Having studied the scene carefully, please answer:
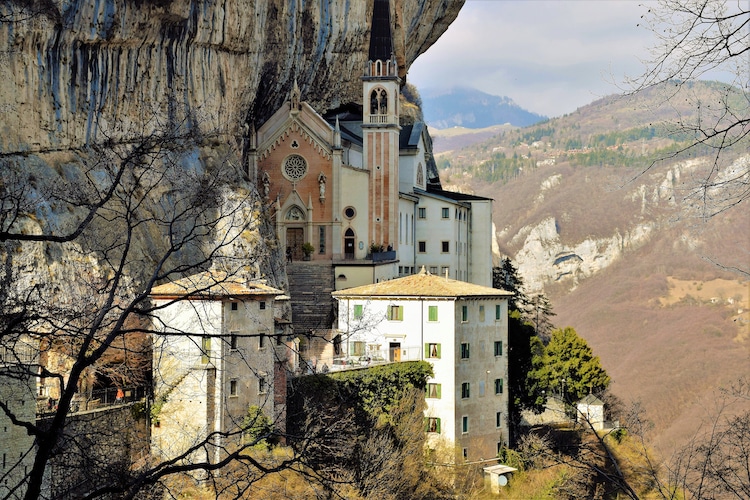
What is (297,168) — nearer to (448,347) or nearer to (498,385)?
(448,347)

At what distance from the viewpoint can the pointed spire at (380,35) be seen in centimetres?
6462

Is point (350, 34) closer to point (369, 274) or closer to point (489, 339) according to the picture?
point (369, 274)

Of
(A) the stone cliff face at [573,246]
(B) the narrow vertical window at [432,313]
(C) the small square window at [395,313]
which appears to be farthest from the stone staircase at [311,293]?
(A) the stone cliff face at [573,246]

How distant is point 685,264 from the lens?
170 m

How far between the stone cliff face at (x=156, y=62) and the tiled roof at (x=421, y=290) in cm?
934

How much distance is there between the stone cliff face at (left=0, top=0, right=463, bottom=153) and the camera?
112 ft


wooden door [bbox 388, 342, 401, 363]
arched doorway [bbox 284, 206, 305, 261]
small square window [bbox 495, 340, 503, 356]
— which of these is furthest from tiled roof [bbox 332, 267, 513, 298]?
arched doorway [bbox 284, 206, 305, 261]

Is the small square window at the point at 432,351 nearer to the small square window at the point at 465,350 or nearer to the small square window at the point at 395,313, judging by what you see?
the small square window at the point at 465,350

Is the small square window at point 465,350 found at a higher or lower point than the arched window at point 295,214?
lower

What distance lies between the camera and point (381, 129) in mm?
62844

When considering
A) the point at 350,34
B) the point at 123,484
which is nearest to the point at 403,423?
the point at 350,34

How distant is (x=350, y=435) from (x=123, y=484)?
2702 cm

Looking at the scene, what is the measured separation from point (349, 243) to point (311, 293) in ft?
21.1

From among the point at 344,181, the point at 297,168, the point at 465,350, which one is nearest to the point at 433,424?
the point at 465,350
